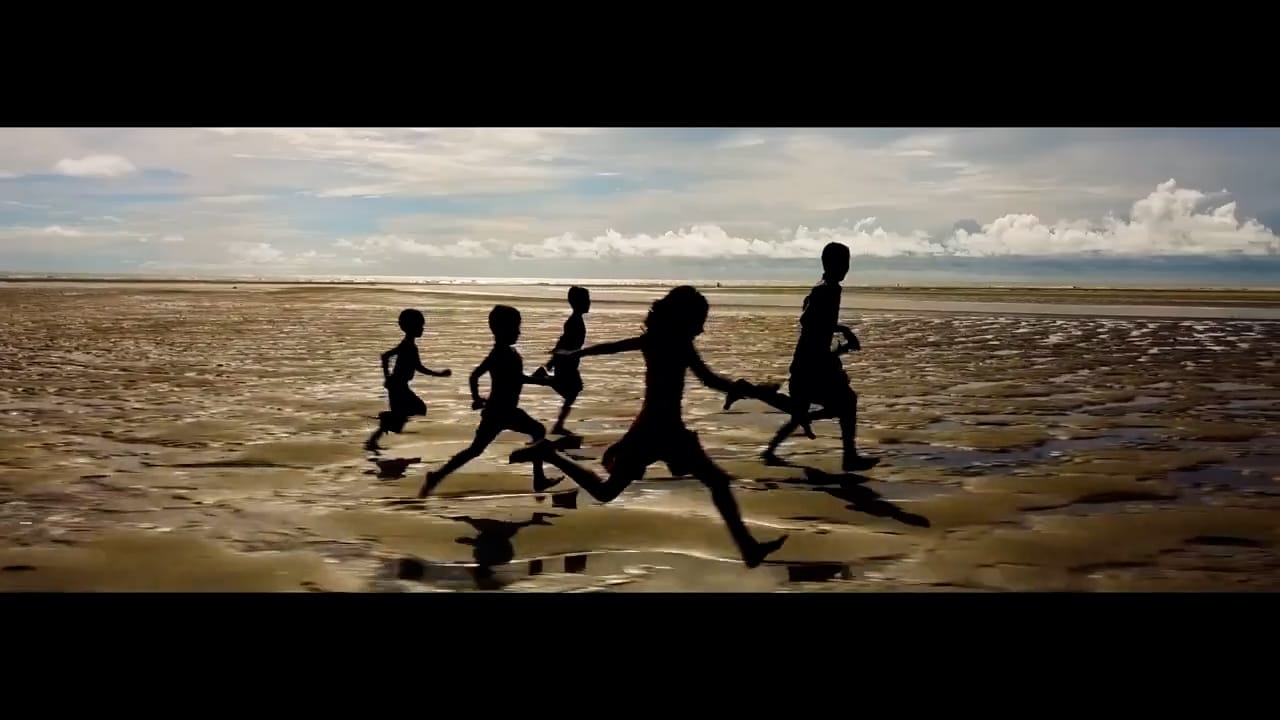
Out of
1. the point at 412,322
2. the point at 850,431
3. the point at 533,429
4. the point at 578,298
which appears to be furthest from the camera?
the point at 578,298

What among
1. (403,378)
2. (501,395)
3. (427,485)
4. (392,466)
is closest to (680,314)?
(501,395)

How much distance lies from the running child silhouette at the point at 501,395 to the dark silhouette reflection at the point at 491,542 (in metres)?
0.58

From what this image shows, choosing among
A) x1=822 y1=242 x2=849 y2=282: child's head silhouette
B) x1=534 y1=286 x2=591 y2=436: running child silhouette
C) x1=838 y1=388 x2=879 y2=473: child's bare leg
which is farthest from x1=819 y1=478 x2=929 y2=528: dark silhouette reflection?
x1=534 y1=286 x2=591 y2=436: running child silhouette

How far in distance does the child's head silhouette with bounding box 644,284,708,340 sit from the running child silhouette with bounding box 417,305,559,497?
109 cm

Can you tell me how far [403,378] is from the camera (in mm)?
7172

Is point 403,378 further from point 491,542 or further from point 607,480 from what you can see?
point 607,480

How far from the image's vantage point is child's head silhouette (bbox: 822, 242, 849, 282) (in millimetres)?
6094

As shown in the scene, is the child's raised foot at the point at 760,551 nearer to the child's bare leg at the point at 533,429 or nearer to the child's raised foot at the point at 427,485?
the child's bare leg at the point at 533,429

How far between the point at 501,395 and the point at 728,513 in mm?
1620
